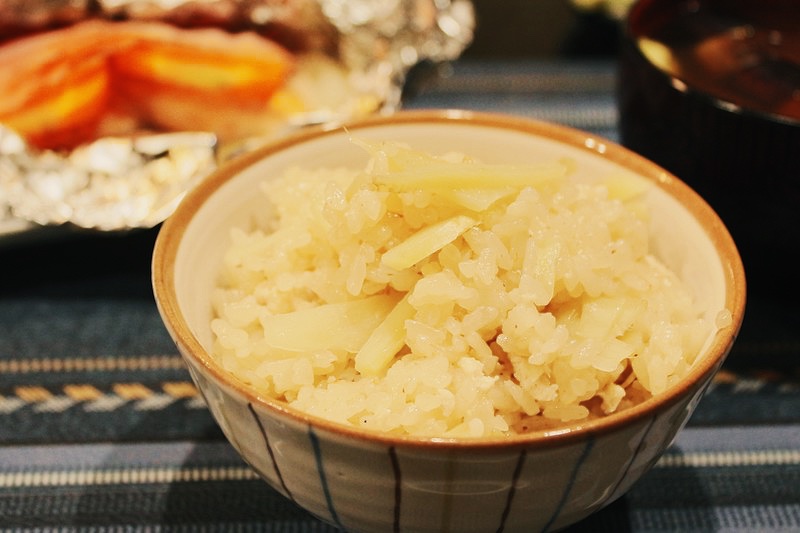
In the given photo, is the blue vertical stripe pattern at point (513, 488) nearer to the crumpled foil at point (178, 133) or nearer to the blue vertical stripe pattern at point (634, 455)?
the blue vertical stripe pattern at point (634, 455)

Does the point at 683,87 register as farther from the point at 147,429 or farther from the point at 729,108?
the point at 147,429

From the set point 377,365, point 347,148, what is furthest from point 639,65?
point 377,365

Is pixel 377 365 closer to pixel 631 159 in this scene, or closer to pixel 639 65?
pixel 631 159

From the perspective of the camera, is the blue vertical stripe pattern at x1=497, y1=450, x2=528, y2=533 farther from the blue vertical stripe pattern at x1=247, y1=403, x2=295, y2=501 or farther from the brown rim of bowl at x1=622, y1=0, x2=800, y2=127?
the brown rim of bowl at x1=622, y1=0, x2=800, y2=127

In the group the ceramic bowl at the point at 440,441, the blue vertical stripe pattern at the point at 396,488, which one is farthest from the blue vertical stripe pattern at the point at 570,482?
the blue vertical stripe pattern at the point at 396,488

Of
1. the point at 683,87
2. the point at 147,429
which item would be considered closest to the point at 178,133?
the point at 147,429

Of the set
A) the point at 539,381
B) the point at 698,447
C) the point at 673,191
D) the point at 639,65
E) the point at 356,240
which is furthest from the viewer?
the point at 639,65
